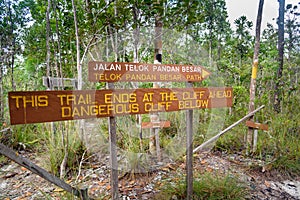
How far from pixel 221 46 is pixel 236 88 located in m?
4.66

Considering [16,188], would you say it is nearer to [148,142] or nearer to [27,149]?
[27,149]

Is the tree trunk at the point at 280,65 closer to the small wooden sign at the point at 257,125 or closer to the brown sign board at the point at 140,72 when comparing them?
the small wooden sign at the point at 257,125

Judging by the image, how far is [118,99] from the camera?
5.55ft

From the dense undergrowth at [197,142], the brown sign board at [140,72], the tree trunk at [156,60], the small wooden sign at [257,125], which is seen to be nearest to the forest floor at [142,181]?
the dense undergrowth at [197,142]

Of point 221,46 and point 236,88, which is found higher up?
point 221,46

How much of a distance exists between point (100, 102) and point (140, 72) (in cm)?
54

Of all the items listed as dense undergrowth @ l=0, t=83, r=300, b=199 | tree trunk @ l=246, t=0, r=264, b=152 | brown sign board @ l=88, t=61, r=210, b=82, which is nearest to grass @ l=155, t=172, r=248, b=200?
dense undergrowth @ l=0, t=83, r=300, b=199

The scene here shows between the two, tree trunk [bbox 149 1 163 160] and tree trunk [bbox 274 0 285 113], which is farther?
tree trunk [bbox 274 0 285 113]

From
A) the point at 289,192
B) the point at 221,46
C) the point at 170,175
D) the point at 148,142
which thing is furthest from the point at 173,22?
the point at 221,46

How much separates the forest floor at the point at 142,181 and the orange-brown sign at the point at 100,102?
3.20 ft

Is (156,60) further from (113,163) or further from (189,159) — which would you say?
(113,163)

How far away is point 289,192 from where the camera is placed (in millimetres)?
2678

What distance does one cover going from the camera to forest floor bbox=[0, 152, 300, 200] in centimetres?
240

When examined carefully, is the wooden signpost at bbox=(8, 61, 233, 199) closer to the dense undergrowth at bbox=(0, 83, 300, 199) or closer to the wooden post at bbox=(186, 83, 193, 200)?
the wooden post at bbox=(186, 83, 193, 200)
